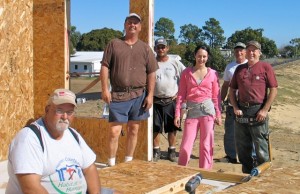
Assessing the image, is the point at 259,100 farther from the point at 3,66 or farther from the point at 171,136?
the point at 3,66

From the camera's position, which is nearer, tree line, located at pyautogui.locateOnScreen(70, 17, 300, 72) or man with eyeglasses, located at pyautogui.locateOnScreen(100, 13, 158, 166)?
man with eyeglasses, located at pyautogui.locateOnScreen(100, 13, 158, 166)

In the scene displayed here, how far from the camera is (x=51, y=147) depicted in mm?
2879

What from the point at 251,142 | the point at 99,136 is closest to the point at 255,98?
the point at 251,142

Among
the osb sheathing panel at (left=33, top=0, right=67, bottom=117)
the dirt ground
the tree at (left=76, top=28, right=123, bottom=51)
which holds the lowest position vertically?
the dirt ground

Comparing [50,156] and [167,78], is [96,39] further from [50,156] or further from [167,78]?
[50,156]

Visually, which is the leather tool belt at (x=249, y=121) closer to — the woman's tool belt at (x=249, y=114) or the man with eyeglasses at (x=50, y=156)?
the woman's tool belt at (x=249, y=114)

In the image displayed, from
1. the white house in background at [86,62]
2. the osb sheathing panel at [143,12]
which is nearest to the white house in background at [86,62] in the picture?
the white house in background at [86,62]

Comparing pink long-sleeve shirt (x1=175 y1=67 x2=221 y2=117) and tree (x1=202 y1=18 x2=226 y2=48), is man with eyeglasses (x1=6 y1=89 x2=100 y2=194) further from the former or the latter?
tree (x1=202 y1=18 x2=226 y2=48)

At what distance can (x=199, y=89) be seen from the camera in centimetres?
523

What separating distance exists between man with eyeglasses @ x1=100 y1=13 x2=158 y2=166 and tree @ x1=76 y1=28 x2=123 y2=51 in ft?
192

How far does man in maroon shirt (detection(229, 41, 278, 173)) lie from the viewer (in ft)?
16.7

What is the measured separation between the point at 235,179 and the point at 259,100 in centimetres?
109

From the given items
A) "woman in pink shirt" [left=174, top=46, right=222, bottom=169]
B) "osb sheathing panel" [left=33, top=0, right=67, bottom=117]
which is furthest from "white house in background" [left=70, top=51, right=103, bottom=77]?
"woman in pink shirt" [left=174, top=46, right=222, bottom=169]

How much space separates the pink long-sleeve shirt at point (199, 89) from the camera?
206 inches
